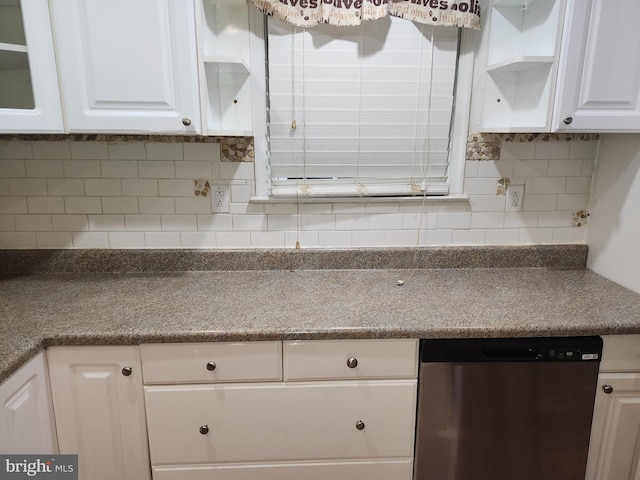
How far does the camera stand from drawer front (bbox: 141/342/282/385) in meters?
1.23

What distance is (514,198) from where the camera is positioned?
177cm

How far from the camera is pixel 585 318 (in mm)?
1282

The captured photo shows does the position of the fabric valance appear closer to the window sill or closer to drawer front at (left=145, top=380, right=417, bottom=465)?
the window sill

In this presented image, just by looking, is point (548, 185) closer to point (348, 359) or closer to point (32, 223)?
point (348, 359)

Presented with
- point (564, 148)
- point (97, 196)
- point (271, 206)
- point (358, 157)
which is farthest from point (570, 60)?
point (97, 196)

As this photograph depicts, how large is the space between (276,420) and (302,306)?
1.22 feet

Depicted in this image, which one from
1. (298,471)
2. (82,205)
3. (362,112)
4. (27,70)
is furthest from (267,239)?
(27,70)

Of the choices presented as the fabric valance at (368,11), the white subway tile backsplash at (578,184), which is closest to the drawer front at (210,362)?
the fabric valance at (368,11)

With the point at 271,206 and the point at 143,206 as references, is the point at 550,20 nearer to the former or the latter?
the point at 271,206

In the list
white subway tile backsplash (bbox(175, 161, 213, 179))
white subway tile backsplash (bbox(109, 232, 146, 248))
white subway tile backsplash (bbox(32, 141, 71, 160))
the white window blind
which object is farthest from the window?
white subway tile backsplash (bbox(32, 141, 71, 160))

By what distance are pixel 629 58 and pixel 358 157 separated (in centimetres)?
97

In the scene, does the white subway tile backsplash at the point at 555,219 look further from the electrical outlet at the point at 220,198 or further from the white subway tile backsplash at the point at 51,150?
the white subway tile backsplash at the point at 51,150

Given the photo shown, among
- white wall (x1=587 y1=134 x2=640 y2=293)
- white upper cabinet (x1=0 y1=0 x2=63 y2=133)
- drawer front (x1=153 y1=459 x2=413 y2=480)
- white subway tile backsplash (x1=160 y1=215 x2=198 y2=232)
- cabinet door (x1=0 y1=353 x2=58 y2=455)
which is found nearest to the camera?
cabinet door (x1=0 y1=353 x2=58 y2=455)

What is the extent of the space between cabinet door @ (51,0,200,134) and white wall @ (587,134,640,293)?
5.22 ft
